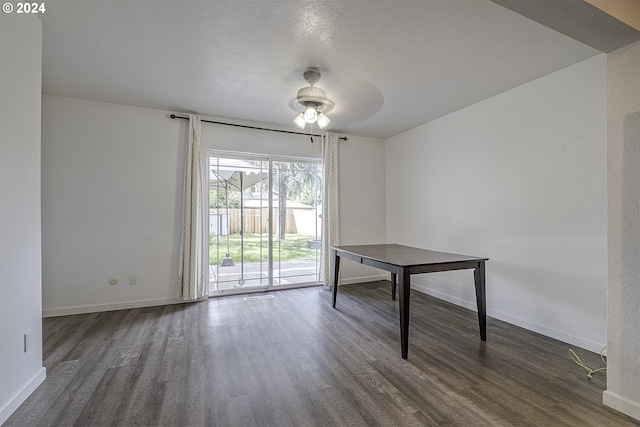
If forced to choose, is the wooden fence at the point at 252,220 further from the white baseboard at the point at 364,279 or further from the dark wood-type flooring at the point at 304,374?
the white baseboard at the point at 364,279

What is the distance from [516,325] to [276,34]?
3.48 meters

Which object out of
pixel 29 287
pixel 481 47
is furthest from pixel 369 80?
pixel 29 287

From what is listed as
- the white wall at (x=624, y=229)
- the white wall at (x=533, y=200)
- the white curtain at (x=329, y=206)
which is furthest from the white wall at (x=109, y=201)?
the white wall at (x=624, y=229)

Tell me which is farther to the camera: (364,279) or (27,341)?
(364,279)

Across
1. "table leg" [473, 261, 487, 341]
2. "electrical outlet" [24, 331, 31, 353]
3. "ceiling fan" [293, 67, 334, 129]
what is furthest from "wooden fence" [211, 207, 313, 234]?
"table leg" [473, 261, 487, 341]

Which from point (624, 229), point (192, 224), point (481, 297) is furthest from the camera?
point (192, 224)

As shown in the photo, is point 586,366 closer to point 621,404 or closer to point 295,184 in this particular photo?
point 621,404

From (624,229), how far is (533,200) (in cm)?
121

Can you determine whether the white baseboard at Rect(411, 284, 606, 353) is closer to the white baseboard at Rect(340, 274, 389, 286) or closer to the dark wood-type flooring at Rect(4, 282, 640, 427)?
the dark wood-type flooring at Rect(4, 282, 640, 427)

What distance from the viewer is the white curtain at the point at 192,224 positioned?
11.9 feet

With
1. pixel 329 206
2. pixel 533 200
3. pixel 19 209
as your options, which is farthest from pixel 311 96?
pixel 533 200

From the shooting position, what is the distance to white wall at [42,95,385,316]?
10.6 ft

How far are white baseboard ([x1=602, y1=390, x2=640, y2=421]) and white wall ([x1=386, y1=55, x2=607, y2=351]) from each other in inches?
32.2

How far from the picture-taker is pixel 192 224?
11.9 ft
